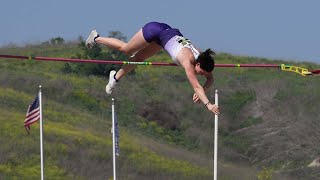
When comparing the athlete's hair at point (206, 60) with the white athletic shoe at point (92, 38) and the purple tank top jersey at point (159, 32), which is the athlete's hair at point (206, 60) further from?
the white athletic shoe at point (92, 38)

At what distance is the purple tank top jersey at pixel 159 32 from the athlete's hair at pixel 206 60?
101cm

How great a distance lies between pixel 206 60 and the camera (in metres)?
12.7

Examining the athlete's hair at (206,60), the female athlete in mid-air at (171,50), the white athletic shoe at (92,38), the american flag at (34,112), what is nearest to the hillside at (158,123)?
the american flag at (34,112)

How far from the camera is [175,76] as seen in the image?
204ft

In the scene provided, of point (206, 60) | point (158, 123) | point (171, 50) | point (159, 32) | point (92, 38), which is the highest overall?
point (158, 123)

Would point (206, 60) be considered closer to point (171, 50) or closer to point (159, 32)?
point (171, 50)

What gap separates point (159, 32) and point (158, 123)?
40.7 meters

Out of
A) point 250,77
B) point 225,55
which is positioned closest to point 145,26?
point 250,77

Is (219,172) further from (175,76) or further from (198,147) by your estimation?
(175,76)

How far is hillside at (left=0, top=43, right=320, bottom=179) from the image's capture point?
117ft

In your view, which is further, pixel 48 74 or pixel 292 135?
pixel 48 74

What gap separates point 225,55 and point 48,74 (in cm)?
1528

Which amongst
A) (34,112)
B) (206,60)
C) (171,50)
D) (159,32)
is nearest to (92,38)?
(159,32)

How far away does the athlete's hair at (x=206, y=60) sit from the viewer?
41.7ft
